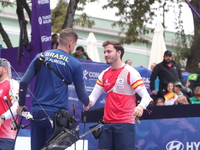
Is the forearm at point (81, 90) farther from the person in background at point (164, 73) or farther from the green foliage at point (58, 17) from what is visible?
the green foliage at point (58, 17)

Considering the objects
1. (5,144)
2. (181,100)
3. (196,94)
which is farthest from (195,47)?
(5,144)

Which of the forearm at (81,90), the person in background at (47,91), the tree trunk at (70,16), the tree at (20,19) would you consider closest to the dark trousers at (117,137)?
the forearm at (81,90)

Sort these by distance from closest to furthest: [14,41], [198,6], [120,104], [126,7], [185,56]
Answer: [120,104], [126,7], [198,6], [185,56], [14,41]

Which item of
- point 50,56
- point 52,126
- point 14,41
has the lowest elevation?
point 14,41

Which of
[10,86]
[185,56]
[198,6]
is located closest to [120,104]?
[10,86]

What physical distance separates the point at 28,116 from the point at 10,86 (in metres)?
1.44

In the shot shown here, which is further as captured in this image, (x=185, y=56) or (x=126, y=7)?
(x=185, y=56)

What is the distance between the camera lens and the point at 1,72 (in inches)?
295

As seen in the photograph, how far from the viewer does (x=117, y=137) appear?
6.93 metres

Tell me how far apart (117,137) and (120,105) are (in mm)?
455

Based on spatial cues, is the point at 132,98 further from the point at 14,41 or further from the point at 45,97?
the point at 14,41

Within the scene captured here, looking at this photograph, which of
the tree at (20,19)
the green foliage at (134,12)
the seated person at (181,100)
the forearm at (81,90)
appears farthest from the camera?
the green foliage at (134,12)

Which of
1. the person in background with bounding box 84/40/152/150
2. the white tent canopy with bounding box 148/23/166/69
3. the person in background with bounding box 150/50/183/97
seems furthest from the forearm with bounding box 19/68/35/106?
the white tent canopy with bounding box 148/23/166/69

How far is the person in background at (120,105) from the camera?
688 cm
